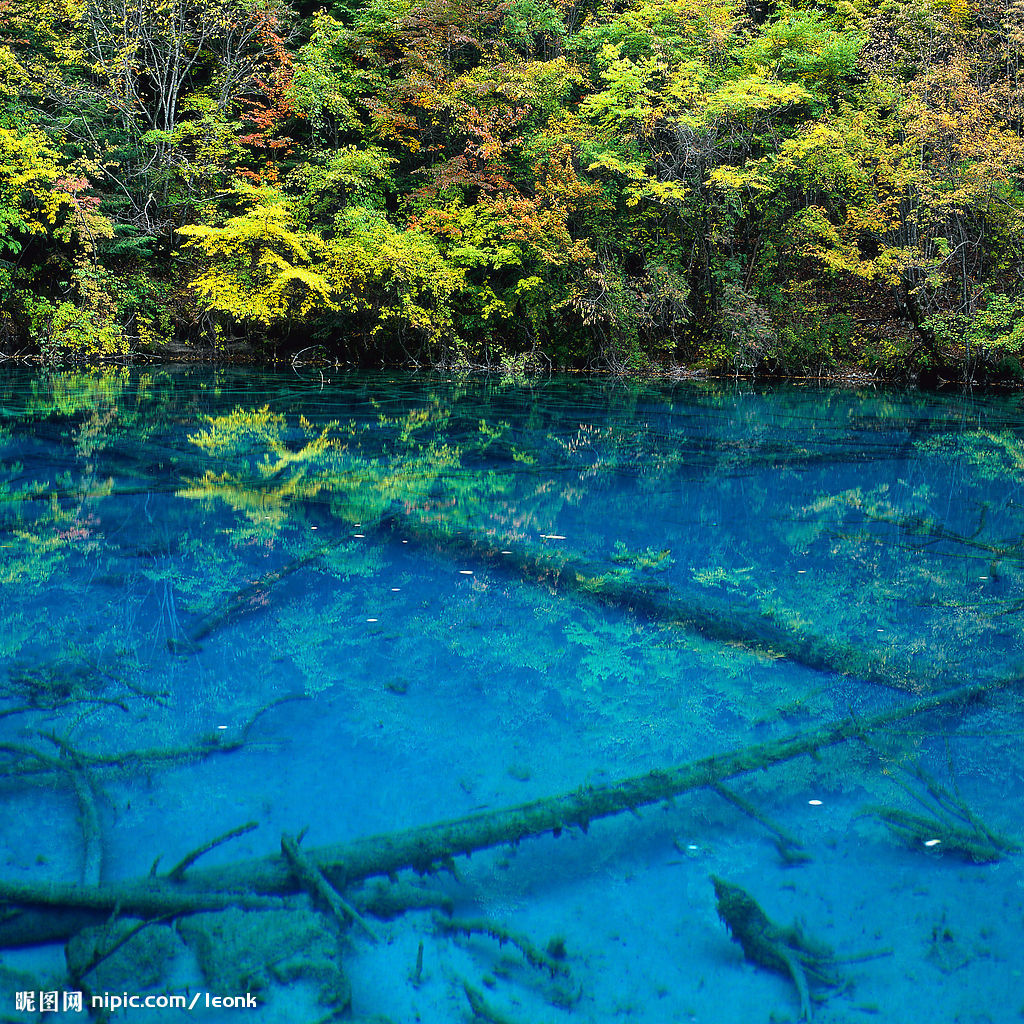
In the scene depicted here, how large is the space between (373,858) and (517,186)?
15287mm

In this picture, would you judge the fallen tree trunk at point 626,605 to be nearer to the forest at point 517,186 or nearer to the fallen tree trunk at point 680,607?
the fallen tree trunk at point 680,607

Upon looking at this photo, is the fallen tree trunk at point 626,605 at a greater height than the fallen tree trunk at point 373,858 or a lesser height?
lesser

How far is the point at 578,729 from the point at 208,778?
106 centimetres

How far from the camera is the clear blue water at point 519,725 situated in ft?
5.52

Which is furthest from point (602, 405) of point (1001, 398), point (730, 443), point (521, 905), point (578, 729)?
point (521, 905)

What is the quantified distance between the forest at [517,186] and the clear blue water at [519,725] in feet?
31.4

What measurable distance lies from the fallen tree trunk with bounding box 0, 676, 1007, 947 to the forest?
12.7 meters

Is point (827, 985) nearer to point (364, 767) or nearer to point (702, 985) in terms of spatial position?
point (702, 985)

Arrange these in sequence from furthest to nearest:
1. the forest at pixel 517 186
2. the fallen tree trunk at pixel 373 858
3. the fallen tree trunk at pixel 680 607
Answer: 1. the forest at pixel 517 186
2. the fallen tree trunk at pixel 680 607
3. the fallen tree trunk at pixel 373 858

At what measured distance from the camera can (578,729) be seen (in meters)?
2.61

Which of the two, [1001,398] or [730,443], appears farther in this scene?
[1001,398]

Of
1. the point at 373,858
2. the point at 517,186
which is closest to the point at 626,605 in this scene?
the point at 373,858

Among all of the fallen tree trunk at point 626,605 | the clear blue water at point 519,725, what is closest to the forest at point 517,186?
the clear blue water at point 519,725

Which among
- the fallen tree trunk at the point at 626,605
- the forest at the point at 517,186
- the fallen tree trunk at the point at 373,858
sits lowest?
the fallen tree trunk at the point at 626,605
